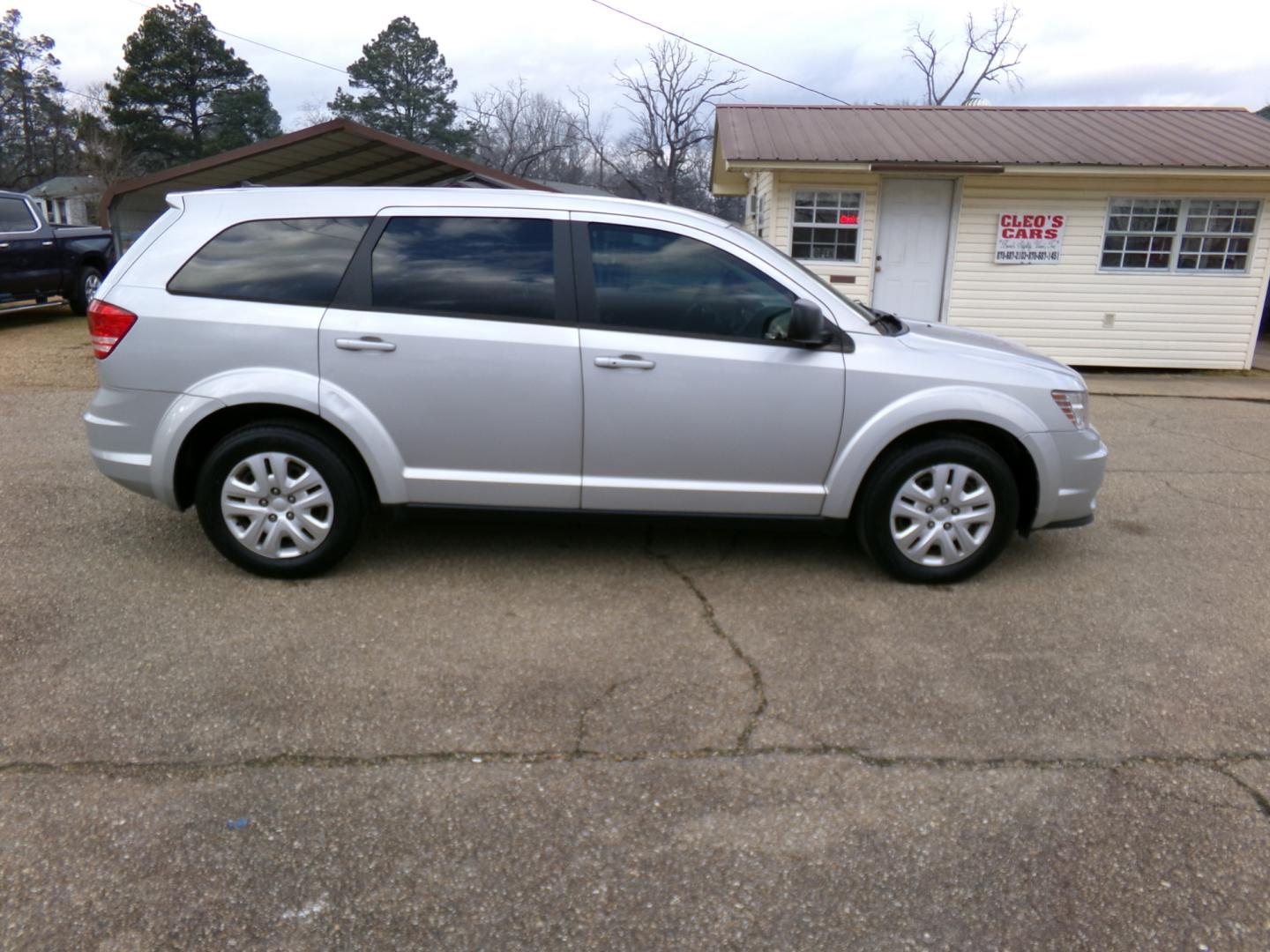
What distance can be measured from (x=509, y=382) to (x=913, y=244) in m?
9.01

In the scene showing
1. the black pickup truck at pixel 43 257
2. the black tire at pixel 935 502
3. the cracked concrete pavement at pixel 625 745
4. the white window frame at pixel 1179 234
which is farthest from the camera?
the black pickup truck at pixel 43 257

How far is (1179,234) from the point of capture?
1155cm

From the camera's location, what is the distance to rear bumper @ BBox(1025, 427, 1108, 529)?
433cm

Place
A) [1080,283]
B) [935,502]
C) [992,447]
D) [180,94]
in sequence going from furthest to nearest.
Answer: [180,94], [1080,283], [992,447], [935,502]

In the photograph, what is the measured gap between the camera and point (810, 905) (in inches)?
93.6

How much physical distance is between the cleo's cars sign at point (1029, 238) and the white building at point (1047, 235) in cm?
1

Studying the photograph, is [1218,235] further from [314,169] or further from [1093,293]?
[314,169]

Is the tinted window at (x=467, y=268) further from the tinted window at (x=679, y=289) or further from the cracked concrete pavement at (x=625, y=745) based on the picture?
the cracked concrete pavement at (x=625, y=745)

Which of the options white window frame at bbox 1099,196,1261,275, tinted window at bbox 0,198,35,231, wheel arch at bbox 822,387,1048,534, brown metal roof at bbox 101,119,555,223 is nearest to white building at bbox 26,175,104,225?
tinted window at bbox 0,198,35,231

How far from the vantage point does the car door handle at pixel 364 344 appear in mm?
4082

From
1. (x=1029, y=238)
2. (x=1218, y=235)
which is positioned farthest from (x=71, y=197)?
(x=1218, y=235)

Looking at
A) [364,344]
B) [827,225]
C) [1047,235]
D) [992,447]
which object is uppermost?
[827,225]

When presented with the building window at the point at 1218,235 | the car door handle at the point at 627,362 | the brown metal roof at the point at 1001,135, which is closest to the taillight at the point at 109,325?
the car door handle at the point at 627,362

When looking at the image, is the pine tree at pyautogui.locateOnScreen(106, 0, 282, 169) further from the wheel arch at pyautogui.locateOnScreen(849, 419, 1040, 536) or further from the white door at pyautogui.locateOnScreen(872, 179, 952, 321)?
the wheel arch at pyautogui.locateOnScreen(849, 419, 1040, 536)
